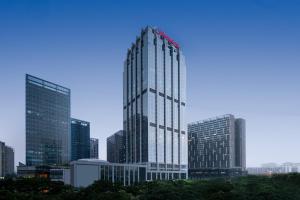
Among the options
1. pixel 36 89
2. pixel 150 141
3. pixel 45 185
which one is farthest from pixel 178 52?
pixel 45 185

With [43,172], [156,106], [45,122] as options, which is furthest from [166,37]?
[43,172]

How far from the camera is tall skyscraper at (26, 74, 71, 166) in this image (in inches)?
6870

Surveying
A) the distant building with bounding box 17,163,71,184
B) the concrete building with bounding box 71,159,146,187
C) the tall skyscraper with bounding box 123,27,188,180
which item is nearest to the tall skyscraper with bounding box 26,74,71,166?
the distant building with bounding box 17,163,71,184

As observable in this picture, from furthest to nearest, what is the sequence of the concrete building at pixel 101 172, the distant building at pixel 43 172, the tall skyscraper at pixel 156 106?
the tall skyscraper at pixel 156 106 < the distant building at pixel 43 172 < the concrete building at pixel 101 172

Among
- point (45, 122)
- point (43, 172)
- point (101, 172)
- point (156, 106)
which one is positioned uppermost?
point (156, 106)

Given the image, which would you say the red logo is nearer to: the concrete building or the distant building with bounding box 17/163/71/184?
the concrete building

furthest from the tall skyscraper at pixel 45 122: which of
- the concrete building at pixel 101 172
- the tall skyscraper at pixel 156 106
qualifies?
the concrete building at pixel 101 172

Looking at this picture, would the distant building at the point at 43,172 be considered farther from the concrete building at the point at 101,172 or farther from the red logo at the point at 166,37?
the red logo at the point at 166,37

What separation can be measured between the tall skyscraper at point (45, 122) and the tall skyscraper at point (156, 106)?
42313 millimetres

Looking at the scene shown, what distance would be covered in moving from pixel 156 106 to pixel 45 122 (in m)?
67.1

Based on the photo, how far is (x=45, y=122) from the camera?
184375 mm

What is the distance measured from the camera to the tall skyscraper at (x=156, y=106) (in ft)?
517

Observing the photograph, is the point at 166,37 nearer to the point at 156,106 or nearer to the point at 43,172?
the point at 156,106

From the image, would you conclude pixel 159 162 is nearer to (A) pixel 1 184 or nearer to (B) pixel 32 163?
(B) pixel 32 163
